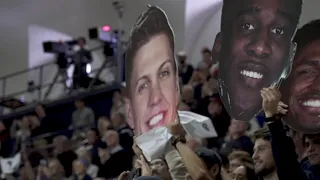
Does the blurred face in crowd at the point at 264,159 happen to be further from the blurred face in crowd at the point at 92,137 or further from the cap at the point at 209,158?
the blurred face in crowd at the point at 92,137

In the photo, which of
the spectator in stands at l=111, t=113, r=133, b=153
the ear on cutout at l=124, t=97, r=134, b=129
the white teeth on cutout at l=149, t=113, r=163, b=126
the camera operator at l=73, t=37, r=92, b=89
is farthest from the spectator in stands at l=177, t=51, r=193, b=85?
the white teeth on cutout at l=149, t=113, r=163, b=126

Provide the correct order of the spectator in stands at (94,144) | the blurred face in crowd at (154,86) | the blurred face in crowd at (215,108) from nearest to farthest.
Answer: the blurred face in crowd at (154,86) → the blurred face in crowd at (215,108) → the spectator in stands at (94,144)

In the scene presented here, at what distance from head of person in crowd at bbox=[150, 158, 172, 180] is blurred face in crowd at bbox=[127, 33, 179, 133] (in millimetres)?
464

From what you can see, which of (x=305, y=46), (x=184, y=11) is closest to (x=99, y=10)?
(x=184, y=11)

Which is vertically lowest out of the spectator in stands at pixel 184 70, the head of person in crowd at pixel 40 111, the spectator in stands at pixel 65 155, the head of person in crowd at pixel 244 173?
the head of person in crowd at pixel 40 111

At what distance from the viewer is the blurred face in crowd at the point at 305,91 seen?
390 centimetres

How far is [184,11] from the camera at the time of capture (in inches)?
340

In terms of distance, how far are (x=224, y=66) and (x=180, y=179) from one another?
0.86 m

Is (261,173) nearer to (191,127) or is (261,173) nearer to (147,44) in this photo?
(191,127)

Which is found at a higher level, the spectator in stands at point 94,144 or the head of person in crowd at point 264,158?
the head of person in crowd at point 264,158

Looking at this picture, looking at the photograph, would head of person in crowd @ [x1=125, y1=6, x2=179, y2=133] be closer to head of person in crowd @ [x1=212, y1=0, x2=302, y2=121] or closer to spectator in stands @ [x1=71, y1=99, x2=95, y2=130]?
head of person in crowd @ [x1=212, y1=0, x2=302, y2=121]

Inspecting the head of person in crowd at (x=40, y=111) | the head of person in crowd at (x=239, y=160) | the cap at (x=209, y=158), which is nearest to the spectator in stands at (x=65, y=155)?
the head of person in crowd at (x=40, y=111)

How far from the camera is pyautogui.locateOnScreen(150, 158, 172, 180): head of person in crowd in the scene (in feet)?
12.9

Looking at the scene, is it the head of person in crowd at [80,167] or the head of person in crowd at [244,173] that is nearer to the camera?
the head of person in crowd at [244,173]
